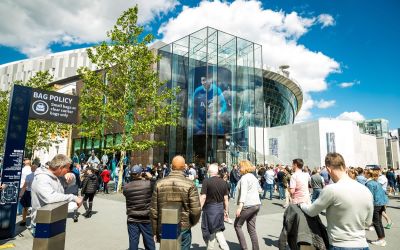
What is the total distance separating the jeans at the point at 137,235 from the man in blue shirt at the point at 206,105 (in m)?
22.5

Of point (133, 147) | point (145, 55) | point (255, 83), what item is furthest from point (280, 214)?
point (255, 83)

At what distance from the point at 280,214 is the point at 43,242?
965cm

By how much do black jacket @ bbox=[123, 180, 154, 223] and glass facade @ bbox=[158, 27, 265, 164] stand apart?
71.0 feet

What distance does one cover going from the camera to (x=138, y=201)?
16.5ft

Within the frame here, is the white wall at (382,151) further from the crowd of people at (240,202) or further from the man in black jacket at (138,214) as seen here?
the man in black jacket at (138,214)

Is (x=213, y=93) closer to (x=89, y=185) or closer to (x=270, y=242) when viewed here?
(x=89, y=185)

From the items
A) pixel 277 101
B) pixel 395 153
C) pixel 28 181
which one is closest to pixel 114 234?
pixel 28 181

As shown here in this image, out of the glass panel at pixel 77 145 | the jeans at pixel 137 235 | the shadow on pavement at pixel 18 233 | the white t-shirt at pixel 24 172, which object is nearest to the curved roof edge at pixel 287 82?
the glass panel at pixel 77 145

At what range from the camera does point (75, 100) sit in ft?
30.9

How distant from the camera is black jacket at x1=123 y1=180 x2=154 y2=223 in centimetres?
498

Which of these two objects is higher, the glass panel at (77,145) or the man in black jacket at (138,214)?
the glass panel at (77,145)

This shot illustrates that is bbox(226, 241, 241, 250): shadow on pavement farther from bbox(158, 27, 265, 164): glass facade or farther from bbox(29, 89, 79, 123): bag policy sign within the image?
bbox(158, 27, 265, 164): glass facade

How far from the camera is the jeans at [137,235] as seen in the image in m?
4.90

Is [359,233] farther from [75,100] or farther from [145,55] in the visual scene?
[145,55]
